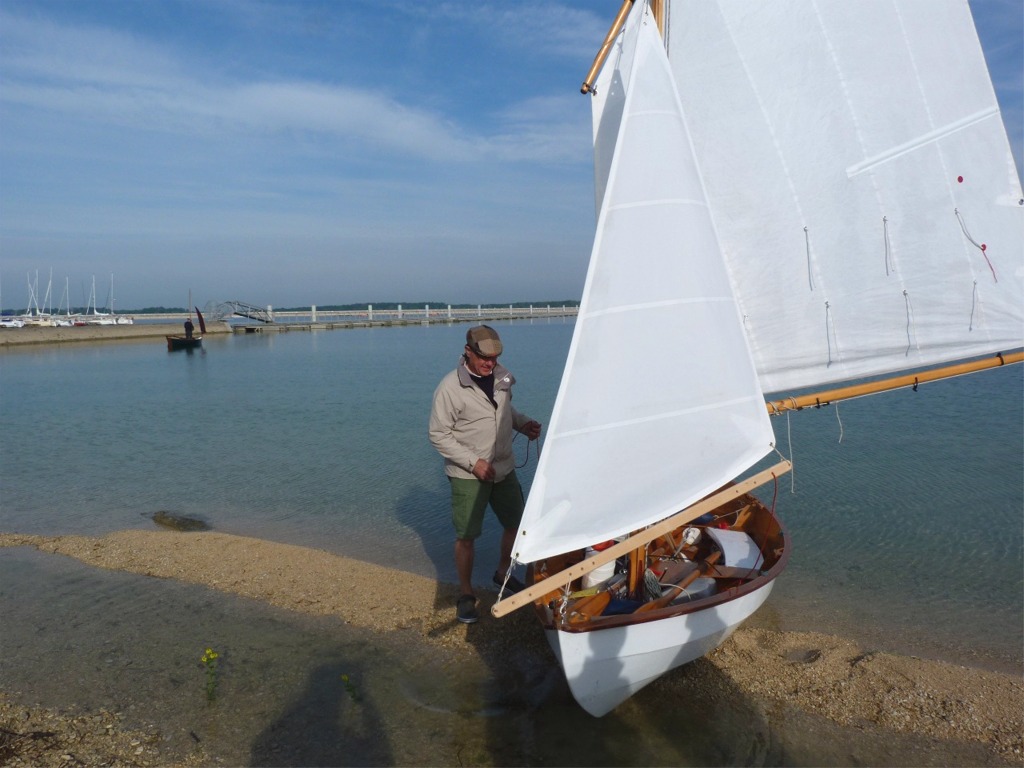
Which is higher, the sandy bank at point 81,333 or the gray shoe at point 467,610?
the sandy bank at point 81,333

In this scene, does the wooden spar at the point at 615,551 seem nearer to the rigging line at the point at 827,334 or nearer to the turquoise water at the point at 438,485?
the rigging line at the point at 827,334

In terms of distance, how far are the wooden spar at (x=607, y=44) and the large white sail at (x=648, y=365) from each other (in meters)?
0.43

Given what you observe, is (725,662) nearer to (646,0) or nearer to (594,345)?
(594,345)

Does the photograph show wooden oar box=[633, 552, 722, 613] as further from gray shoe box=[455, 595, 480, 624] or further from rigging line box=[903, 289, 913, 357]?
rigging line box=[903, 289, 913, 357]

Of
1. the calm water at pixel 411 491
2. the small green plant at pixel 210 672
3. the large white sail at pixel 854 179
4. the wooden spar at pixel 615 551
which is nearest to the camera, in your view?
the wooden spar at pixel 615 551

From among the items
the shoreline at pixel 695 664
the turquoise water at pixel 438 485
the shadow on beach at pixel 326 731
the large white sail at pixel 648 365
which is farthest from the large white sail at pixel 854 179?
the shadow on beach at pixel 326 731

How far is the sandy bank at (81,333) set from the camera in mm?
40000

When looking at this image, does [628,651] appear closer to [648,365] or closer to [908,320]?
[648,365]

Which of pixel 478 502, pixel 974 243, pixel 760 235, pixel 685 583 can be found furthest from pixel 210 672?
pixel 974 243

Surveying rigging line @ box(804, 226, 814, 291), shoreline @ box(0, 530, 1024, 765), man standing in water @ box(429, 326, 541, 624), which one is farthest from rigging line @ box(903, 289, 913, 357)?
man standing in water @ box(429, 326, 541, 624)

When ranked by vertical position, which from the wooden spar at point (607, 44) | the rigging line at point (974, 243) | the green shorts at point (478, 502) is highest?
the wooden spar at point (607, 44)

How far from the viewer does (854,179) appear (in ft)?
16.1

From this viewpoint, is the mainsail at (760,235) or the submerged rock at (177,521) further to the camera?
the submerged rock at (177,521)

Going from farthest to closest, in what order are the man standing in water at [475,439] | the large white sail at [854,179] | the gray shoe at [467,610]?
the gray shoe at [467,610] → the man standing in water at [475,439] → the large white sail at [854,179]
